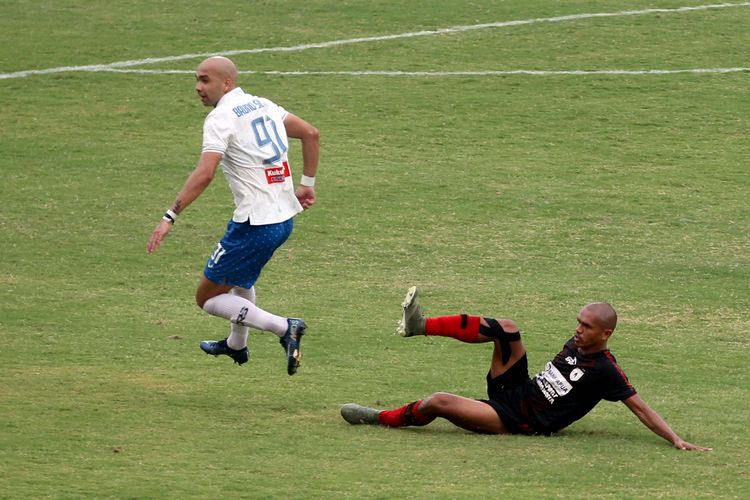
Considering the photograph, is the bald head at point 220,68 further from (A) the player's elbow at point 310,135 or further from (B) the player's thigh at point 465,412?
(B) the player's thigh at point 465,412

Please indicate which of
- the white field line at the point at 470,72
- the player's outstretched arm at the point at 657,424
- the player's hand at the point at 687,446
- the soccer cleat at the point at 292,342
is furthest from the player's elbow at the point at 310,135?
the white field line at the point at 470,72

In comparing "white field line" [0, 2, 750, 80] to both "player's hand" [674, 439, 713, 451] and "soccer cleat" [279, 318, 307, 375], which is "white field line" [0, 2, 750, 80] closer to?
"soccer cleat" [279, 318, 307, 375]

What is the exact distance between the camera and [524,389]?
8.81 metres

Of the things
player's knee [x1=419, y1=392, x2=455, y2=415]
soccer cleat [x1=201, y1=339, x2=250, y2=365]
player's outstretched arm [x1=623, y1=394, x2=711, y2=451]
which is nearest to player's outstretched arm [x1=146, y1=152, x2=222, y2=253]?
soccer cleat [x1=201, y1=339, x2=250, y2=365]

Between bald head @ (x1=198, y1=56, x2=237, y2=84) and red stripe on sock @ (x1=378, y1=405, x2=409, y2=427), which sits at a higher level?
bald head @ (x1=198, y1=56, x2=237, y2=84)

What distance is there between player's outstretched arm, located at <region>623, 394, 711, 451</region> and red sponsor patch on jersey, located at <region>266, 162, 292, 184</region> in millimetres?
2674

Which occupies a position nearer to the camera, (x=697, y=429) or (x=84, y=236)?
(x=697, y=429)

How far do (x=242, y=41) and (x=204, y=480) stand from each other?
1575 centimetres

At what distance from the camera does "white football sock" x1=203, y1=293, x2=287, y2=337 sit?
924 centimetres


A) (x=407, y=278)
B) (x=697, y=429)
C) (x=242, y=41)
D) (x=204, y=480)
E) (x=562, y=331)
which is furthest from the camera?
(x=242, y=41)

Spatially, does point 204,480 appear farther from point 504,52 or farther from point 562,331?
point 504,52

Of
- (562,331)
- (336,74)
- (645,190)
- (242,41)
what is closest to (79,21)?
(242,41)

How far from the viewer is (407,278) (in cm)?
1354

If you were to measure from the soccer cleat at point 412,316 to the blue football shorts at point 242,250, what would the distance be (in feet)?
3.35
